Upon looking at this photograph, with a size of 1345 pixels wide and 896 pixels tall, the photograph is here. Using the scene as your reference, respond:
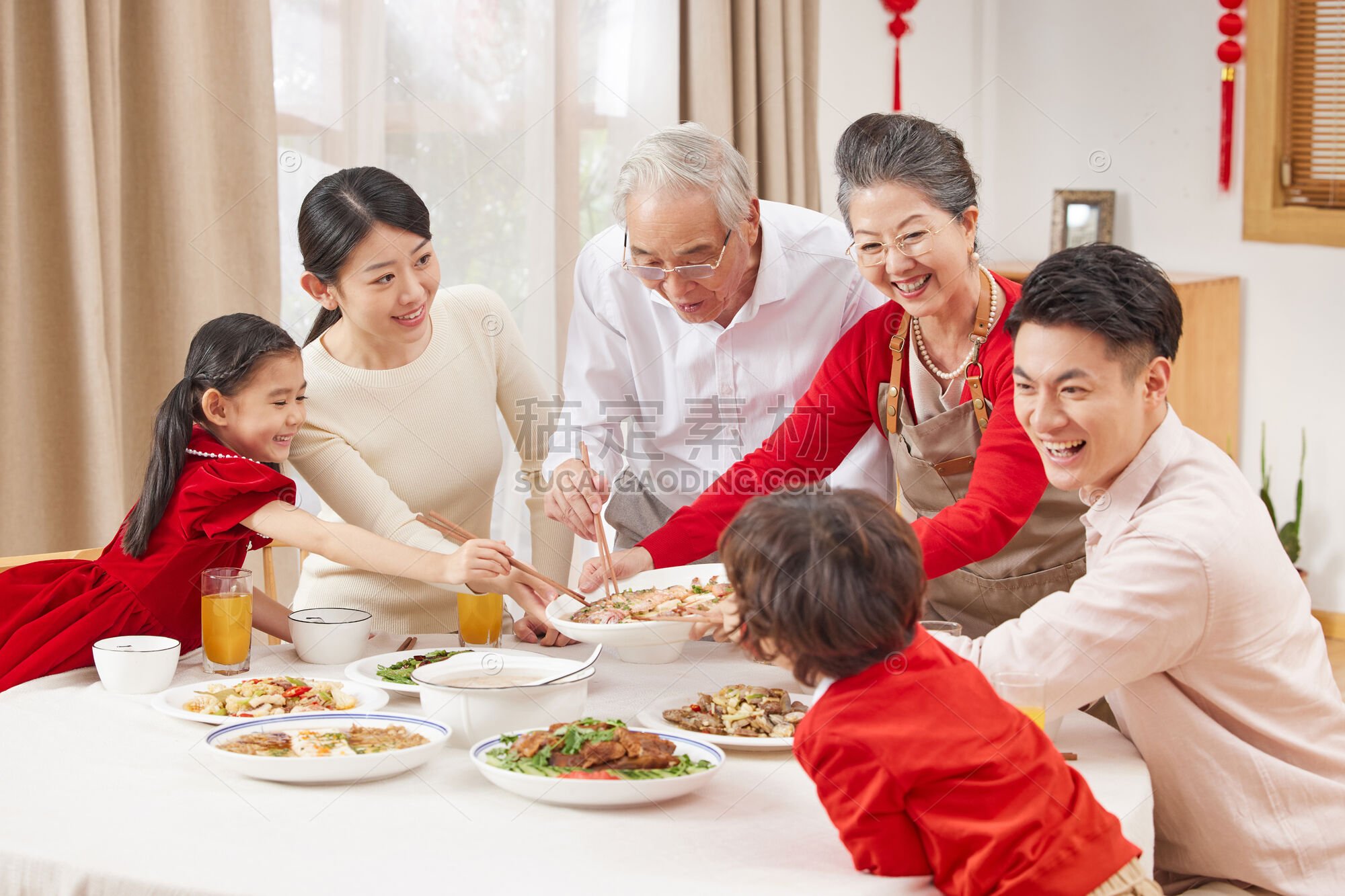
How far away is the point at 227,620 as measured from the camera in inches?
69.7

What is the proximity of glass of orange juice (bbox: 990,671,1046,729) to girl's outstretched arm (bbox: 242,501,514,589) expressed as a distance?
765 mm

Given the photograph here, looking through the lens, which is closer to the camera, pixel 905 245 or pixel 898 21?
pixel 905 245

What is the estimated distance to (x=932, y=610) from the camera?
7.00 feet

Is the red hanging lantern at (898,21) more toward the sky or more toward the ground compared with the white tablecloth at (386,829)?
more toward the sky

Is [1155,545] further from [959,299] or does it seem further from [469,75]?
[469,75]

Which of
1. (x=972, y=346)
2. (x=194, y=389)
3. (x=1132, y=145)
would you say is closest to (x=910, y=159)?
(x=972, y=346)

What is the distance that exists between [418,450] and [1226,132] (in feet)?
12.2

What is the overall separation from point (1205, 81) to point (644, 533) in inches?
135

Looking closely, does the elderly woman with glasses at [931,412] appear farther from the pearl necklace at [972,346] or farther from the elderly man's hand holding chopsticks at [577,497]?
the elderly man's hand holding chopsticks at [577,497]

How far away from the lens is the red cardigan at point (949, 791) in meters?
1.12

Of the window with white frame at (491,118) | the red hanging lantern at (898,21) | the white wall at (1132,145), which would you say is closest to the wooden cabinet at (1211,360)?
the white wall at (1132,145)

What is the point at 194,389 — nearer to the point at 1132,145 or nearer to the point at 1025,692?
the point at 1025,692

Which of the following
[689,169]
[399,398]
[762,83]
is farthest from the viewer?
[762,83]

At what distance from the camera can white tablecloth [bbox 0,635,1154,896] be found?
1.14 meters
